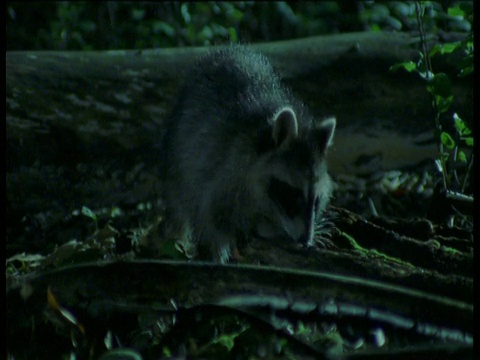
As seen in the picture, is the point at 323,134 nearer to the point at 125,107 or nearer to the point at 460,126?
the point at 460,126

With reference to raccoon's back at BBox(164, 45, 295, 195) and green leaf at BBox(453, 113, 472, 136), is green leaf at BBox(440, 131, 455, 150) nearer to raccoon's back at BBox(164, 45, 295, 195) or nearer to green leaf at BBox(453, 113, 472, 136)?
green leaf at BBox(453, 113, 472, 136)

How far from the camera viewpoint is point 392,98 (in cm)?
648

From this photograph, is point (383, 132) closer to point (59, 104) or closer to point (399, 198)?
point (399, 198)

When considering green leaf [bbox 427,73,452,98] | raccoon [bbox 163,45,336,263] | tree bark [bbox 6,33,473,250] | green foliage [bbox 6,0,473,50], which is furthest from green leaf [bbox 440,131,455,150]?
green foliage [bbox 6,0,473,50]

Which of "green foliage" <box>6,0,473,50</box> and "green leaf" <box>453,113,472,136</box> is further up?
"green leaf" <box>453,113,472,136</box>

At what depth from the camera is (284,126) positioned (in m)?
4.27

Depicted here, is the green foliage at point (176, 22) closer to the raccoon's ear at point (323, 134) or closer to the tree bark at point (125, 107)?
the tree bark at point (125, 107)

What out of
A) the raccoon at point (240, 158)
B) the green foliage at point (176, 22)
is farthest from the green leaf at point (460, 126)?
the green foliage at point (176, 22)

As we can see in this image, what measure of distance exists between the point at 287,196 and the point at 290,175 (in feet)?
0.39

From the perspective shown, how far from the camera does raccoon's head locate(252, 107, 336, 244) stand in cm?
416

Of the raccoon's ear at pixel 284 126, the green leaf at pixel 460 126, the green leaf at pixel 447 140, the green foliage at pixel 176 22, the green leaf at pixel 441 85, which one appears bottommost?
the green foliage at pixel 176 22

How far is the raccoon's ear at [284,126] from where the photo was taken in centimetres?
423

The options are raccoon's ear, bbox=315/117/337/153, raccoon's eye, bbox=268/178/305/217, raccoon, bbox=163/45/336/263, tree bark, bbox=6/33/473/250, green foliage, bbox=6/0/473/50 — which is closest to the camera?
raccoon's eye, bbox=268/178/305/217

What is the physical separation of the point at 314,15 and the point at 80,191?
19.1ft
